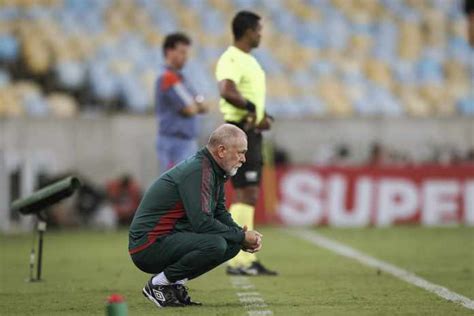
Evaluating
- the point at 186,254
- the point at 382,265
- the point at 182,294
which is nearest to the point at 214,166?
the point at 186,254

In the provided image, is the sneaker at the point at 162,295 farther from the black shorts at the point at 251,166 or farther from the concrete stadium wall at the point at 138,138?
the concrete stadium wall at the point at 138,138

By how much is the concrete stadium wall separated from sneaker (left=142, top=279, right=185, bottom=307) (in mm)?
11416

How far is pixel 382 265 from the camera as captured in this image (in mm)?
10883

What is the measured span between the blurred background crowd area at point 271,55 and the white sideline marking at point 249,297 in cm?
1099

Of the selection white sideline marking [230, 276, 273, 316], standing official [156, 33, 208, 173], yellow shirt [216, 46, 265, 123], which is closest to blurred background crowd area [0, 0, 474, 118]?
standing official [156, 33, 208, 173]

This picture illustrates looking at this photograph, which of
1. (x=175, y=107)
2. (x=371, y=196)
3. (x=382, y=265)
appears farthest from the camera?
(x=371, y=196)

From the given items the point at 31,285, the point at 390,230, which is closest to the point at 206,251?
the point at 31,285

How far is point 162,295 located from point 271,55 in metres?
16.0

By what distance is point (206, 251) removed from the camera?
724cm

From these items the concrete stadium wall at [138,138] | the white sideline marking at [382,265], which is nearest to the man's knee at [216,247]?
the white sideline marking at [382,265]

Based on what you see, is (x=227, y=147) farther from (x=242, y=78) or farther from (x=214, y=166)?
(x=242, y=78)

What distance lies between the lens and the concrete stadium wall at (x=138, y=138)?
19484 millimetres

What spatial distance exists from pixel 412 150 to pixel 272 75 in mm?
3182

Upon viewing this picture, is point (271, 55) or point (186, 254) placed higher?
point (271, 55)
